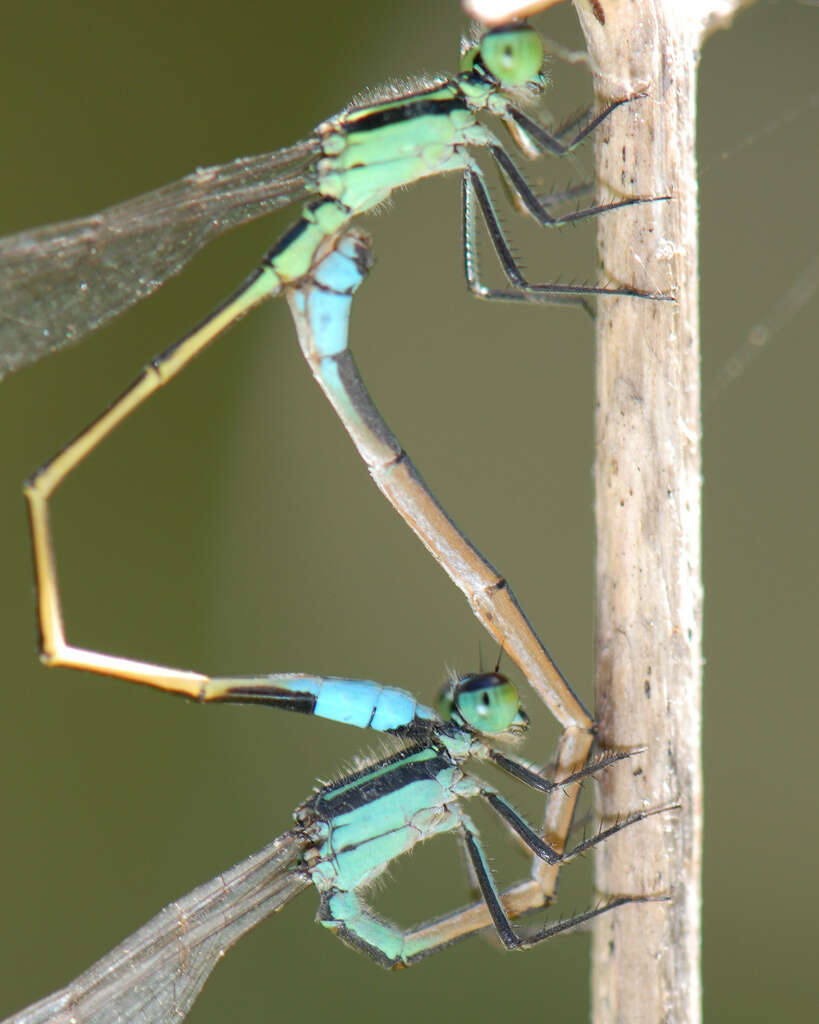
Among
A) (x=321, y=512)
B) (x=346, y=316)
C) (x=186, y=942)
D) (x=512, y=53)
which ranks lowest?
(x=186, y=942)

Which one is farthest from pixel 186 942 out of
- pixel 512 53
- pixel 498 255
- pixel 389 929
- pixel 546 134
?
pixel 512 53

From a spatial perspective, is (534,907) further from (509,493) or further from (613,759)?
(509,493)

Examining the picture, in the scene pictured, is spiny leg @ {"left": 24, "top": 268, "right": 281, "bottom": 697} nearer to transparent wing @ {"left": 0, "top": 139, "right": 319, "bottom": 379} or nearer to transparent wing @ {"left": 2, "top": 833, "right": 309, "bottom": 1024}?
transparent wing @ {"left": 0, "top": 139, "right": 319, "bottom": 379}

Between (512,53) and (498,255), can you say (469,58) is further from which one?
(498,255)

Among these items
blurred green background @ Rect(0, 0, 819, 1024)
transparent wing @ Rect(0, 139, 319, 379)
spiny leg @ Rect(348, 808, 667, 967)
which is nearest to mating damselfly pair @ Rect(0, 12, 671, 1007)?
transparent wing @ Rect(0, 139, 319, 379)

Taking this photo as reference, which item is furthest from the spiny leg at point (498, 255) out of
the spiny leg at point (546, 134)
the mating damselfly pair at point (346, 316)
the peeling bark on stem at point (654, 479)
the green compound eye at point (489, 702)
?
the green compound eye at point (489, 702)
